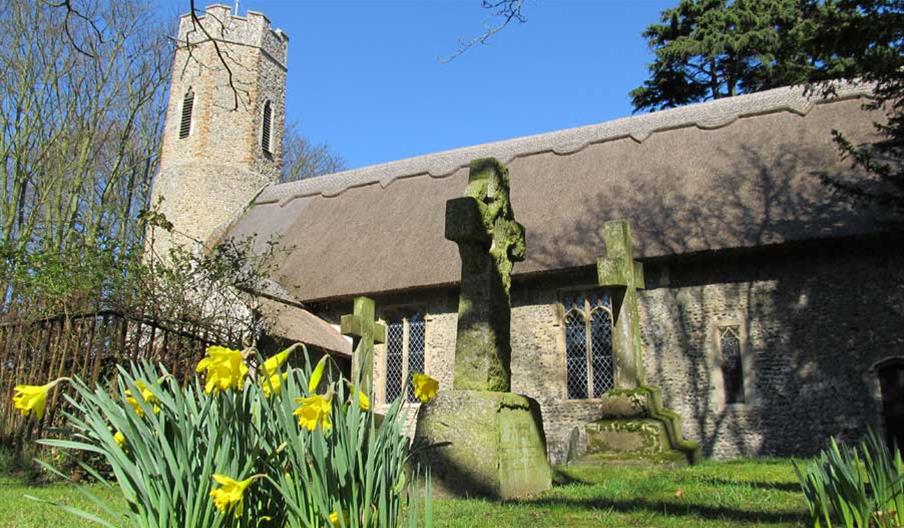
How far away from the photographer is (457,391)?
5930mm

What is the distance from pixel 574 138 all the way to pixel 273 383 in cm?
1709

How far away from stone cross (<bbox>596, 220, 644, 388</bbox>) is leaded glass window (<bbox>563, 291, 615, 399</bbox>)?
12.3 feet

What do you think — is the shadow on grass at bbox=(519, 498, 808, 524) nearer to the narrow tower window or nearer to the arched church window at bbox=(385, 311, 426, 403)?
the arched church window at bbox=(385, 311, 426, 403)

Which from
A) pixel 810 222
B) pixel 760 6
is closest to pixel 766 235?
pixel 810 222

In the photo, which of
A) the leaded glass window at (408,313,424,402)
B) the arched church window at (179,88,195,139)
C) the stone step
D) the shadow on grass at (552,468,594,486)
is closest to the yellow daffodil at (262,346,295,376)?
the shadow on grass at (552,468,594,486)

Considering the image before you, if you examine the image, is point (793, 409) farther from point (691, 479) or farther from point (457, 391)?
point (457, 391)

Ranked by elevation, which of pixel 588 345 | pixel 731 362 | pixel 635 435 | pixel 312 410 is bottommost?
pixel 635 435

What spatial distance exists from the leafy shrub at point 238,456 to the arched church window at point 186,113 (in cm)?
2087

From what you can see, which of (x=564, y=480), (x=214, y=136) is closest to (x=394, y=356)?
(x=564, y=480)

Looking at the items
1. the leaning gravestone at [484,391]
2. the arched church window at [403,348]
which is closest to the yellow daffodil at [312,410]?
the leaning gravestone at [484,391]

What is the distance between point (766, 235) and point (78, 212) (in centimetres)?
2045

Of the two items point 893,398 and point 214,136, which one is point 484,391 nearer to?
point 893,398

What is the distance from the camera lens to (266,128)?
22781mm

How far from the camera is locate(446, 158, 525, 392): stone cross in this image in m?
6.30
